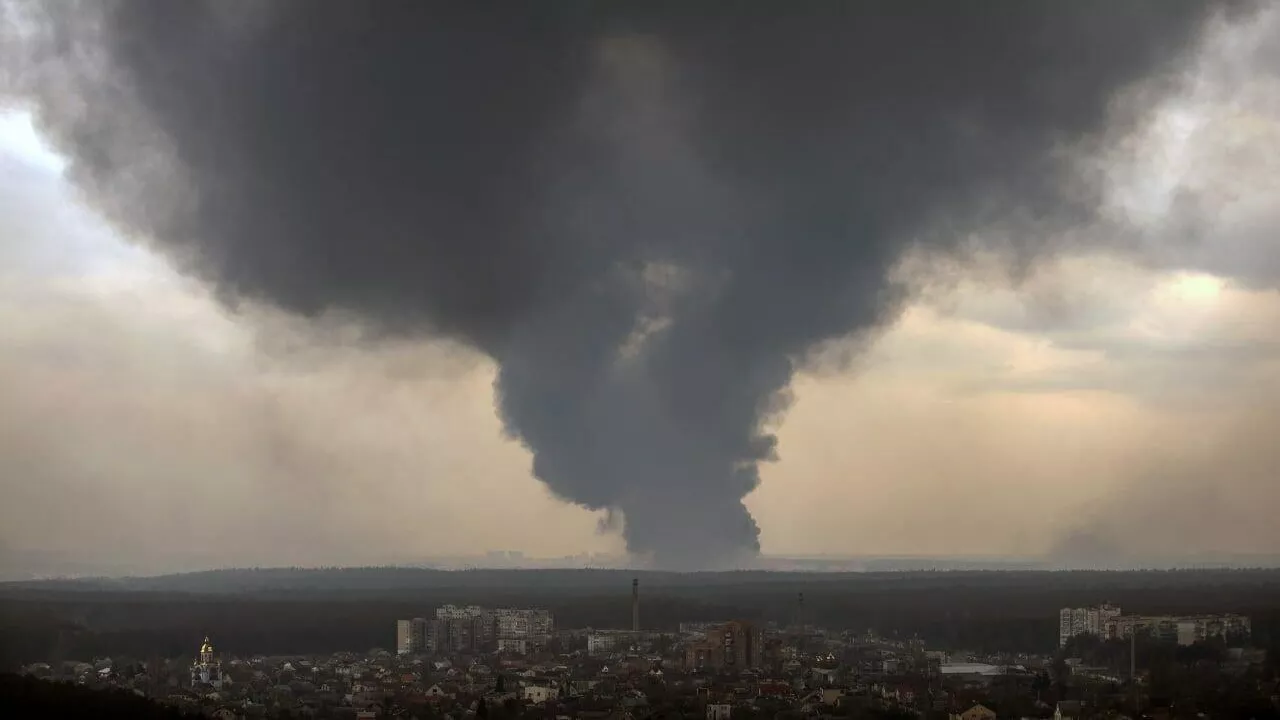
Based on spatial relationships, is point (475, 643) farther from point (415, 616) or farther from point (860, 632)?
point (860, 632)

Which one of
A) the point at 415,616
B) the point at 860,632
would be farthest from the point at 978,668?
the point at 415,616

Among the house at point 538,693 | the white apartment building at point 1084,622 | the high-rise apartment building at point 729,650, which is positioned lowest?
the house at point 538,693

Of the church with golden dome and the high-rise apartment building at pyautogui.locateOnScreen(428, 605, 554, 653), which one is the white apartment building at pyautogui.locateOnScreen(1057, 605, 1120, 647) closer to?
the high-rise apartment building at pyautogui.locateOnScreen(428, 605, 554, 653)

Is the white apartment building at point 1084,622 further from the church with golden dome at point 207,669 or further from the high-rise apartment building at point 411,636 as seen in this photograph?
the church with golden dome at point 207,669

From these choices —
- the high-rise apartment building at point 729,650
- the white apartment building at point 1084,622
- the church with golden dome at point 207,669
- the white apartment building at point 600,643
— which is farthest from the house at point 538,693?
the white apartment building at point 1084,622

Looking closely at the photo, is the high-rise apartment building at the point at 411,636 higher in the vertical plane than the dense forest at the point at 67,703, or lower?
lower

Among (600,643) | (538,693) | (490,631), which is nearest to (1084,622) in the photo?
(600,643)

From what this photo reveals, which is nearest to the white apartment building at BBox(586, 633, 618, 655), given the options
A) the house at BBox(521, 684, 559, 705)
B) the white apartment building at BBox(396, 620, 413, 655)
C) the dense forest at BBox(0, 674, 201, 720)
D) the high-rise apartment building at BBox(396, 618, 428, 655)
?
the high-rise apartment building at BBox(396, 618, 428, 655)
